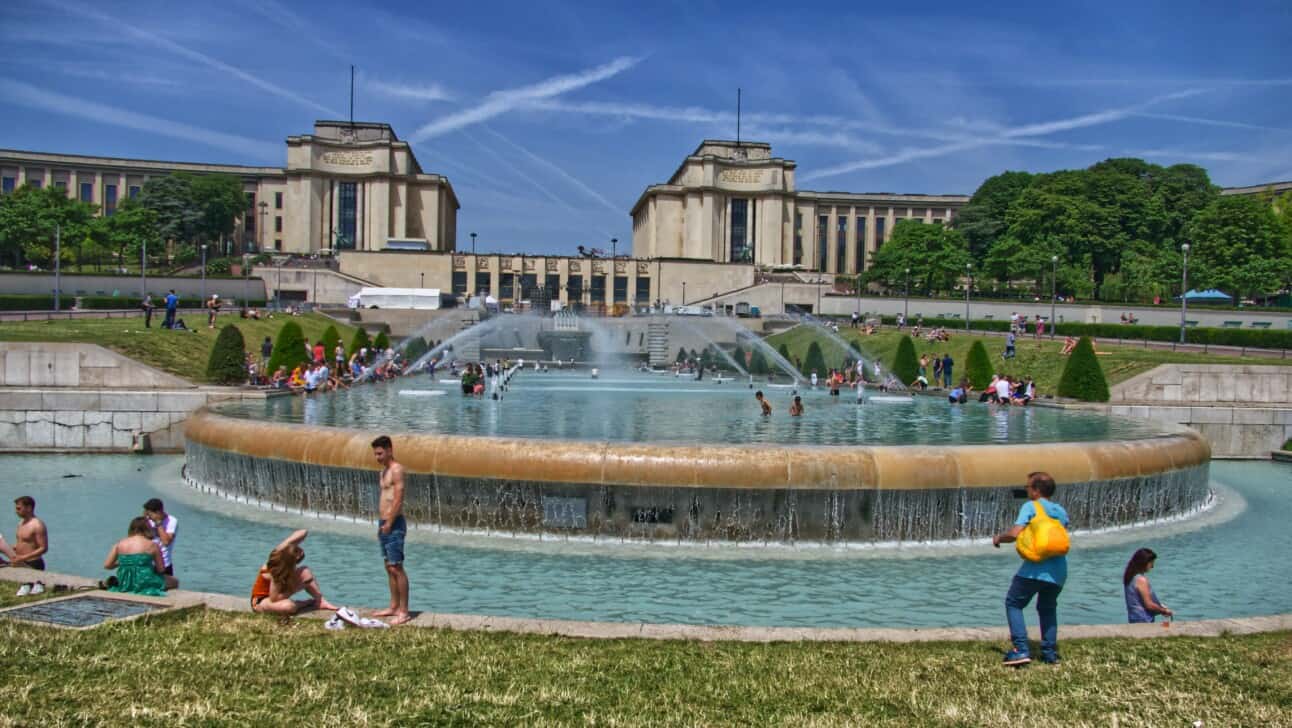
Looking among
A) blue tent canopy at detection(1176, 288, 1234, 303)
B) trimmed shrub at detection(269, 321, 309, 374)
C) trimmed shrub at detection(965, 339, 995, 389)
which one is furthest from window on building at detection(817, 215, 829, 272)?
trimmed shrub at detection(269, 321, 309, 374)

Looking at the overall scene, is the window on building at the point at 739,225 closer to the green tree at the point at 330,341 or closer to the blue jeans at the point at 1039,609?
the green tree at the point at 330,341

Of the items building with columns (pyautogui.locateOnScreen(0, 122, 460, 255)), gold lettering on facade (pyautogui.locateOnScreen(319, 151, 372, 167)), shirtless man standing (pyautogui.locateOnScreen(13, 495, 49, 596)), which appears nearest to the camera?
shirtless man standing (pyautogui.locateOnScreen(13, 495, 49, 596))

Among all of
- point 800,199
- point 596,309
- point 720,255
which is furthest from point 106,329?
point 800,199

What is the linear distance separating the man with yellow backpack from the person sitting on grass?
17.6 ft

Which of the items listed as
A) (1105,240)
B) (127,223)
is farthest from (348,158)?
(1105,240)

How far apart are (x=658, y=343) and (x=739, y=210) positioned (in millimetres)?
58273

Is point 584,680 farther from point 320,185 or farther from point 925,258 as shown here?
point 320,185

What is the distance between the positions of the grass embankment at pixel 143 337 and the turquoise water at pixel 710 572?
55.0 feet

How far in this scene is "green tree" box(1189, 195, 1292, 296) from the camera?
6812cm

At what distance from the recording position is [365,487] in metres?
14.1

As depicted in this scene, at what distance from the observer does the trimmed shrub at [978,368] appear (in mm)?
33906

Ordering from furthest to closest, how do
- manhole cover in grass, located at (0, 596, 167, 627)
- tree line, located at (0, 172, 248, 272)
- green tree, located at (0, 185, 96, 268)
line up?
tree line, located at (0, 172, 248, 272), green tree, located at (0, 185, 96, 268), manhole cover in grass, located at (0, 596, 167, 627)

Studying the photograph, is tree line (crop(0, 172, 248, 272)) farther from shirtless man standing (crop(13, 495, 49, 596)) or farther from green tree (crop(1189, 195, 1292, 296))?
green tree (crop(1189, 195, 1292, 296))

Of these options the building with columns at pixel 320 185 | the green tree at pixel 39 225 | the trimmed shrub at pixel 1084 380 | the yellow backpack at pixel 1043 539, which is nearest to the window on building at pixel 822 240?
the building with columns at pixel 320 185
